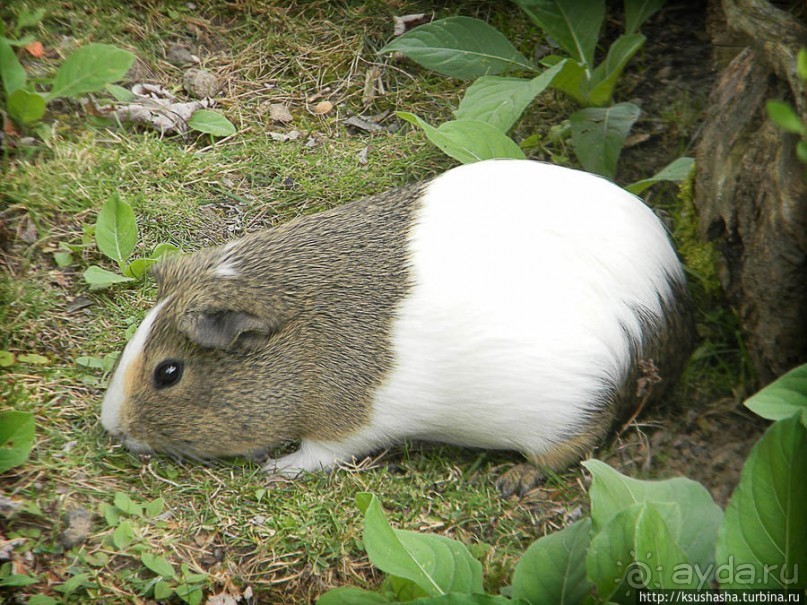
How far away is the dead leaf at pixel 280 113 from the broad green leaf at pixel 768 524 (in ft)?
11.1

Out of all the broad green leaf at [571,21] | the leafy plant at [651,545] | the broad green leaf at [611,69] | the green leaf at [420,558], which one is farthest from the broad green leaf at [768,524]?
the broad green leaf at [571,21]

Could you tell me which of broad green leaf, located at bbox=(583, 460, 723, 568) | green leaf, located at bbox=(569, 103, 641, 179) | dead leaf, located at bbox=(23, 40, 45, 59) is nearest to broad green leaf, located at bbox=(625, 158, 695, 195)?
green leaf, located at bbox=(569, 103, 641, 179)

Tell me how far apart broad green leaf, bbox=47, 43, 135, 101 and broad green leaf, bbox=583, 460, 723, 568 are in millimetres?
3347

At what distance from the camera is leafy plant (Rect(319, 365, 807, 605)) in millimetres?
2449

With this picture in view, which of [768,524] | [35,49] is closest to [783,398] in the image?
[768,524]

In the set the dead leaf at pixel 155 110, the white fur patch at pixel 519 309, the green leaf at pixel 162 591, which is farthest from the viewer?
the dead leaf at pixel 155 110

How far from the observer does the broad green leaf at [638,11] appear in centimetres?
453

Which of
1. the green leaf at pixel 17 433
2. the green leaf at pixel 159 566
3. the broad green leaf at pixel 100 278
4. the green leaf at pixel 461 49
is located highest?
the green leaf at pixel 461 49

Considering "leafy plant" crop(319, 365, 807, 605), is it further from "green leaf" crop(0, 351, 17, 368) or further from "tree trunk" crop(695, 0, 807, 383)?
"green leaf" crop(0, 351, 17, 368)

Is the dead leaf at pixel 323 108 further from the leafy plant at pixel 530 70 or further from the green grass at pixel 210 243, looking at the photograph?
the leafy plant at pixel 530 70

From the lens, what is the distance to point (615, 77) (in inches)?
173

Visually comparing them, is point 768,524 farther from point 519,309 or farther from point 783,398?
point 519,309

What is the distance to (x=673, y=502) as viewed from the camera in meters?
2.66

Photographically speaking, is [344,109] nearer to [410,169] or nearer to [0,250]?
[410,169]
